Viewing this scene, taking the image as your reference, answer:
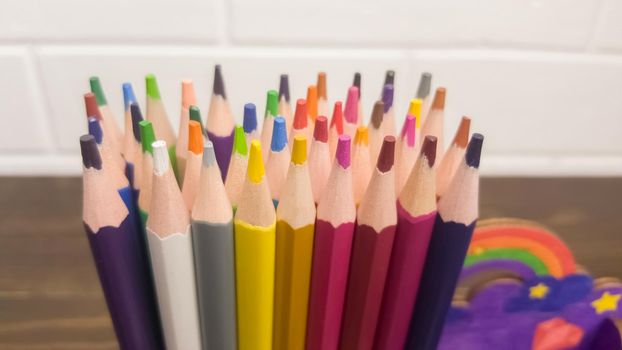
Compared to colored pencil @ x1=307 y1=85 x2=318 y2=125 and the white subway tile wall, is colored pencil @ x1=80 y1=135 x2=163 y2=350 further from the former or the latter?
the white subway tile wall

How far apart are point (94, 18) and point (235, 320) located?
0.25 m

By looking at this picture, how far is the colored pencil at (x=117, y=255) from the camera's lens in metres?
0.23

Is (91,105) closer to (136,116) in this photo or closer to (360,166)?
(136,116)

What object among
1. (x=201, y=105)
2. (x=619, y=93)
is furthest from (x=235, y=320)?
(x=619, y=93)

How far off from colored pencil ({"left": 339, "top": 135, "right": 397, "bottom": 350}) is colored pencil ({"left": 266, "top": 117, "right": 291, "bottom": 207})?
38 mm

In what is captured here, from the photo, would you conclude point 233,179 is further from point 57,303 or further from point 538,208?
point 538,208

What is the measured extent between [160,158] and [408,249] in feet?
0.37

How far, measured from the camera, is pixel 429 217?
251 mm

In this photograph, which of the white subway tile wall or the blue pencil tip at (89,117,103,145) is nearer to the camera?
the blue pencil tip at (89,117,103,145)

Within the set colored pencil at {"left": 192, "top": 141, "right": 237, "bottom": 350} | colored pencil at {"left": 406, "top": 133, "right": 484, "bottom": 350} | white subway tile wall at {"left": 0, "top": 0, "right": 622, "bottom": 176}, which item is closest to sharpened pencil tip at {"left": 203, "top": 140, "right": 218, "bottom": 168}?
colored pencil at {"left": 192, "top": 141, "right": 237, "bottom": 350}

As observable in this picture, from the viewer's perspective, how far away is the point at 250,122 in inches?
10.8

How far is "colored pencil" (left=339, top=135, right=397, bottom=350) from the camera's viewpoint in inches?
9.4

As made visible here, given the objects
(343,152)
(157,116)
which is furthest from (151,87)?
(343,152)

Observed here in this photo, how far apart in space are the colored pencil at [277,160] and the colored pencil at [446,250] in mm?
71
